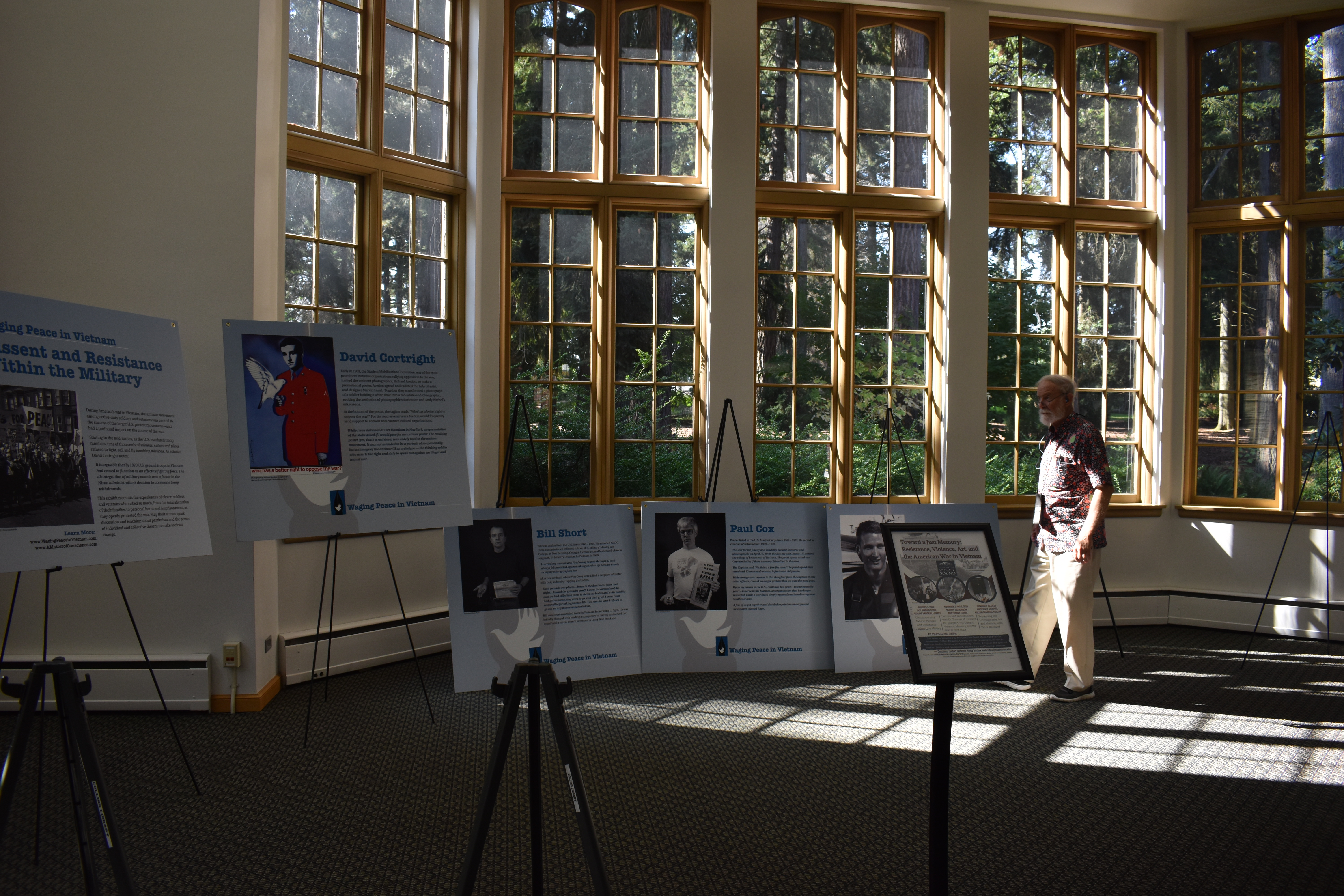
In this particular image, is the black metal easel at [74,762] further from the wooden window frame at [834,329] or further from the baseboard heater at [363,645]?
the wooden window frame at [834,329]

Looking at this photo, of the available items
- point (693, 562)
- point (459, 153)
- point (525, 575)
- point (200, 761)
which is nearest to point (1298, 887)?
point (693, 562)

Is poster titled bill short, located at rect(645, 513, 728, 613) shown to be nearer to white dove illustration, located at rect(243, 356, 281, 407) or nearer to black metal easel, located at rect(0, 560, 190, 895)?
white dove illustration, located at rect(243, 356, 281, 407)

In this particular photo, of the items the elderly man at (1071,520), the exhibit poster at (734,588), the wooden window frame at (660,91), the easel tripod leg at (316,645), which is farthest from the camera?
the wooden window frame at (660,91)

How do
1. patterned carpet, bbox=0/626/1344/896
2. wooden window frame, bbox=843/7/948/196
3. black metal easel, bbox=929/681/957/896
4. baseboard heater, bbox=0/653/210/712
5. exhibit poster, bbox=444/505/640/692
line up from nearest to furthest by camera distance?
black metal easel, bbox=929/681/957/896 → patterned carpet, bbox=0/626/1344/896 → exhibit poster, bbox=444/505/640/692 → baseboard heater, bbox=0/653/210/712 → wooden window frame, bbox=843/7/948/196

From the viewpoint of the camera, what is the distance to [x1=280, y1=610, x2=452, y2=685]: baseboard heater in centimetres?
471

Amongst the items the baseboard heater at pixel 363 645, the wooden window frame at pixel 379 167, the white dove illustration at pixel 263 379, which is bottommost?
the baseboard heater at pixel 363 645

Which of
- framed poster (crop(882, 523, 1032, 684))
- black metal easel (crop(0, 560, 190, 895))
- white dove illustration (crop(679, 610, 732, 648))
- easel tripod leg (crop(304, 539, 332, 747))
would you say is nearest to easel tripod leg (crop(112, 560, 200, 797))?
easel tripod leg (crop(304, 539, 332, 747))

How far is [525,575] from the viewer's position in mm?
4133

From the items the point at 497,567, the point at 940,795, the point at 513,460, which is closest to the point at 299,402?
the point at 497,567

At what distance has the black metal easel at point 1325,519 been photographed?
571 cm

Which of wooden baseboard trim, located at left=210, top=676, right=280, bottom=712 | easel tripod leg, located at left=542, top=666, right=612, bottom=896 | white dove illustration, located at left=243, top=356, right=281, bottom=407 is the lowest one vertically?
wooden baseboard trim, located at left=210, top=676, right=280, bottom=712

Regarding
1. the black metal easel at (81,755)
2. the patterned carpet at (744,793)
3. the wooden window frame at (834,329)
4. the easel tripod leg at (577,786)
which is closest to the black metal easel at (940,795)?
the patterned carpet at (744,793)

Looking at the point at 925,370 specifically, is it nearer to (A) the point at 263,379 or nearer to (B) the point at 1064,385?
(B) the point at 1064,385

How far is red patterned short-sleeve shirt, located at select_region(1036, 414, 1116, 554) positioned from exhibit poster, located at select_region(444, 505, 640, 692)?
92.4 inches
